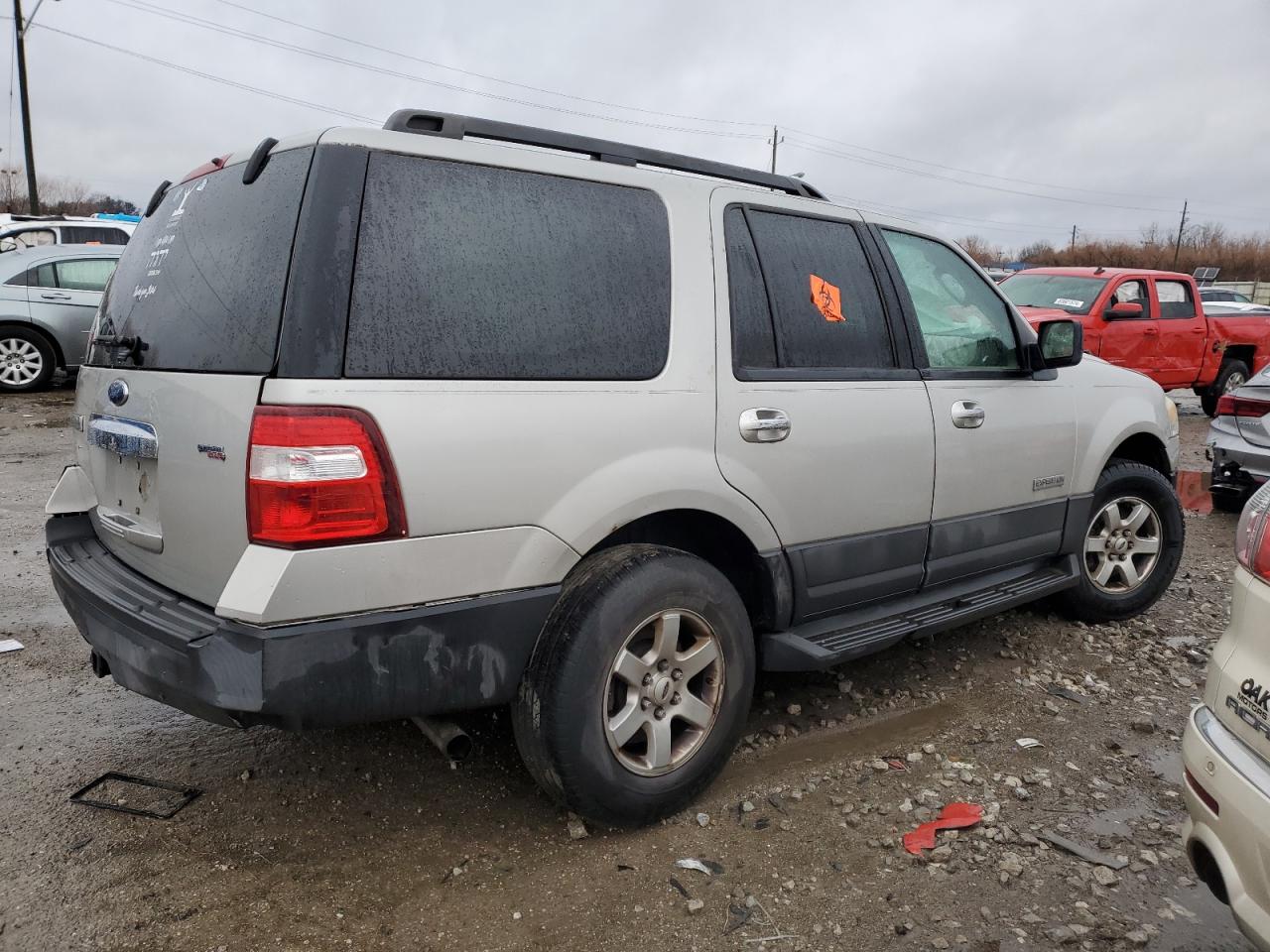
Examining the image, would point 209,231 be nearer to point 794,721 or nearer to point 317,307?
point 317,307

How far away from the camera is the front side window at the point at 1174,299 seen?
1145 centimetres

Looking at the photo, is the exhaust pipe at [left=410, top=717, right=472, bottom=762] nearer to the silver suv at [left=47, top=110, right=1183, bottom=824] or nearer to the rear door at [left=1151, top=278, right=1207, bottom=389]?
the silver suv at [left=47, top=110, right=1183, bottom=824]

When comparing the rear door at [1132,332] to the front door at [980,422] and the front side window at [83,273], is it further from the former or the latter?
the front side window at [83,273]

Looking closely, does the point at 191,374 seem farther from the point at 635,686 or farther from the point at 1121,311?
the point at 1121,311

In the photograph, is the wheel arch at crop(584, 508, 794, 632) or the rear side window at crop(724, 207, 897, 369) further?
the rear side window at crop(724, 207, 897, 369)

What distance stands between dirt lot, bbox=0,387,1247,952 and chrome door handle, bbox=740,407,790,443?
1.16m

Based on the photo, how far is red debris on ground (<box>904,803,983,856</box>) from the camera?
8.84 ft

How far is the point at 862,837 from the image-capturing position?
2.73 m

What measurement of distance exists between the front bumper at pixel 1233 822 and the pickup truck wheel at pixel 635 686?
4.09 ft

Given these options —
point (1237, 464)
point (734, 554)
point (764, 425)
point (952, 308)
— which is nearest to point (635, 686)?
point (734, 554)

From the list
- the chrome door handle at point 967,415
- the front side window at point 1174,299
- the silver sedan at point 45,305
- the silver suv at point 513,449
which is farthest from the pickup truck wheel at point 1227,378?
the silver sedan at point 45,305

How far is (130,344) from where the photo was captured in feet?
8.63

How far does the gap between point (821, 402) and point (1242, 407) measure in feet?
16.5

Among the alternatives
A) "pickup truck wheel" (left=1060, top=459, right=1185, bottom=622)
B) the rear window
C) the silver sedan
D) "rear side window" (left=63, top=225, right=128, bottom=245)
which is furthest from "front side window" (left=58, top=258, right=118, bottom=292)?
"pickup truck wheel" (left=1060, top=459, right=1185, bottom=622)
